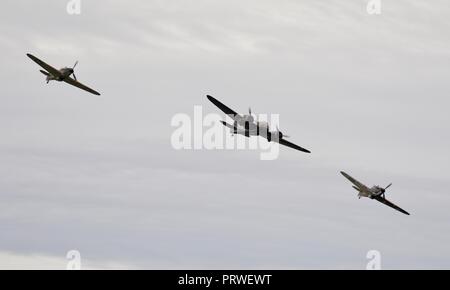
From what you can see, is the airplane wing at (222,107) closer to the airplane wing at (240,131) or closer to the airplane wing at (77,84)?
the airplane wing at (240,131)

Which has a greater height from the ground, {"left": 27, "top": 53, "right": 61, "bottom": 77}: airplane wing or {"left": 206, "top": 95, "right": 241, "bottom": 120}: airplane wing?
{"left": 27, "top": 53, "right": 61, "bottom": 77}: airplane wing

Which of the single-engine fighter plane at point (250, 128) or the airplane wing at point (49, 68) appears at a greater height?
the airplane wing at point (49, 68)

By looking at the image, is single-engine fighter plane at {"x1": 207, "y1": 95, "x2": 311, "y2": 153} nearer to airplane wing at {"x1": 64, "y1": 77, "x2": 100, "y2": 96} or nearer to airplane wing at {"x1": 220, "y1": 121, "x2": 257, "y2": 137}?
airplane wing at {"x1": 220, "y1": 121, "x2": 257, "y2": 137}

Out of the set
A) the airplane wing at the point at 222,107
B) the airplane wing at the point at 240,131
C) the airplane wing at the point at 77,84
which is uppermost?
the airplane wing at the point at 77,84

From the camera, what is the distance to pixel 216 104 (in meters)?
167

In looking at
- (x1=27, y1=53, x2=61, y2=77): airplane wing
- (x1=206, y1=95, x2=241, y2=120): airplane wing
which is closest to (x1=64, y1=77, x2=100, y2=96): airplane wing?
(x1=27, y1=53, x2=61, y2=77): airplane wing

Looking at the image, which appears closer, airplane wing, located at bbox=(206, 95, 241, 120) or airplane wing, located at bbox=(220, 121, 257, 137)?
airplane wing, located at bbox=(220, 121, 257, 137)

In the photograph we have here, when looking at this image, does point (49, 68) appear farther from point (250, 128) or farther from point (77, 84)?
point (250, 128)

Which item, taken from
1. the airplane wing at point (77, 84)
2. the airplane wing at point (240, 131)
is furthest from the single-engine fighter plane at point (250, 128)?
the airplane wing at point (77, 84)

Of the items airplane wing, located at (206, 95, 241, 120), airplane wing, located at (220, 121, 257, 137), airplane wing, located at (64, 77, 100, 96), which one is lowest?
airplane wing, located at (220, 121, 257, 137)

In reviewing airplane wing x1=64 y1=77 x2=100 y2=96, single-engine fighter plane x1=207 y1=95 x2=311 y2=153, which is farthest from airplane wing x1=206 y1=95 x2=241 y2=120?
airplane wing x1=64 y1=77 x2=100 y2=96

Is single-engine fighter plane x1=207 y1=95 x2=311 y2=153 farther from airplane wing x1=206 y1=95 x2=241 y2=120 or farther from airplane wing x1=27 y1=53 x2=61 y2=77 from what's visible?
airplane wing x1=27 y1=53 x2=61 y2=77
